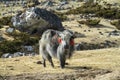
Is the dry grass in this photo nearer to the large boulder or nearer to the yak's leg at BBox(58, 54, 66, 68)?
the yak's leg at BBox(58, 54, 66, 68)

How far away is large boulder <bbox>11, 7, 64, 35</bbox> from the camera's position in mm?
28047

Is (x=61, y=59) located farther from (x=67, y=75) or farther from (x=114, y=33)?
(x=114, y=33)

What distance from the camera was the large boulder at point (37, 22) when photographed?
2805 centimetres

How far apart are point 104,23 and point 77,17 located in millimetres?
3461

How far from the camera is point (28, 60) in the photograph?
16.8 m

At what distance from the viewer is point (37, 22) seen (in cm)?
2803

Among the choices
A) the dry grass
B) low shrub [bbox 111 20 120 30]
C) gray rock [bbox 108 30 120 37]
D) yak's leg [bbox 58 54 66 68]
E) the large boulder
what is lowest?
low shrub [bbox 111 20 120 30]

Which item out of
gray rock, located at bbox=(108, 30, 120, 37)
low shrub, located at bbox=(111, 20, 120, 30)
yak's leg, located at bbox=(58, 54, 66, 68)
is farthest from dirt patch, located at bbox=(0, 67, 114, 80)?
low shrub, located at bbox=(111, 20, 120, 30)

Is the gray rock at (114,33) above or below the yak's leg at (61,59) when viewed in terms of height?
below

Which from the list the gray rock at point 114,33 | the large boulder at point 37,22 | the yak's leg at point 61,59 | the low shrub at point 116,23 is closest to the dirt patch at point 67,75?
the yak's leg at point 61,59

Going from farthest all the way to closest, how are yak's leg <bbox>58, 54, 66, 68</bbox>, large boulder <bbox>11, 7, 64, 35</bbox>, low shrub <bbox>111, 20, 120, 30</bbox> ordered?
1. low shrub <bbox>111, 20, 120, 30</bbox>
2. large boulder <bbox>11, 7, 64, 35</bbox>
3. yak's leg <bbox>58, 54, 66, 68</bbox>

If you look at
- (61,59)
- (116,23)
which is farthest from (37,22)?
(61,59)

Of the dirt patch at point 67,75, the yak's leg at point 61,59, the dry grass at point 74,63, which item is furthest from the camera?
the yak's leg at point 61,59

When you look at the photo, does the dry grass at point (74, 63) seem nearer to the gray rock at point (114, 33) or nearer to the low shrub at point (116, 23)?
the gray rock at point (114, 33)
